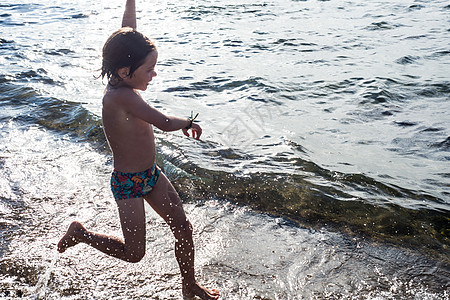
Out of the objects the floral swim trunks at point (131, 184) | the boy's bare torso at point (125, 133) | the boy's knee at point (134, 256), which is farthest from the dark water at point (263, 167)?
the boy's bare torso at point (125, 133)

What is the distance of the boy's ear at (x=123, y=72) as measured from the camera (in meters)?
2.91

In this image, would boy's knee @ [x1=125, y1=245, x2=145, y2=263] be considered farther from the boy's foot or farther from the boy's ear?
the boy's ear

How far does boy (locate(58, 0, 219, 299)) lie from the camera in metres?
2.89

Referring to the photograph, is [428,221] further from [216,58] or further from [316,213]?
[216,58]

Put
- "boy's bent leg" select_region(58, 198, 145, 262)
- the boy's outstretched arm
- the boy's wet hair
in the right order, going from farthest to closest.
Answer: the boy's outstretched arm
"boy's bent leg" select_region(58, 198, 145, 262)
the boy's wet hair

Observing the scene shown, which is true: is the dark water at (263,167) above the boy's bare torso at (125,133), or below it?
below

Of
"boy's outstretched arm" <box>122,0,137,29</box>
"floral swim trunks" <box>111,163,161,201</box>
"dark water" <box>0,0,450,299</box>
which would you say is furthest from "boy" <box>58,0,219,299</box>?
"boy's outstretched arm" <box>122,0,137,29</box>

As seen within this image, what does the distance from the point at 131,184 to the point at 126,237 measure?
0.36 m

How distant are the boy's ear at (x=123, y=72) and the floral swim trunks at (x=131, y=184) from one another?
0.64 metres

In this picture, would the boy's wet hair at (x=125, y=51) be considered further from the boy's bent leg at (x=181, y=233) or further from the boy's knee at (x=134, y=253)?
the boy's knee at (x=134, y=253)

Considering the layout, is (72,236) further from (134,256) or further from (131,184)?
(131,184)

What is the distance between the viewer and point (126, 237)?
3.08 meters

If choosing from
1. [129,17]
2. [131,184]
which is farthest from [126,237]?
[129,17]

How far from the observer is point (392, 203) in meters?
4.46
